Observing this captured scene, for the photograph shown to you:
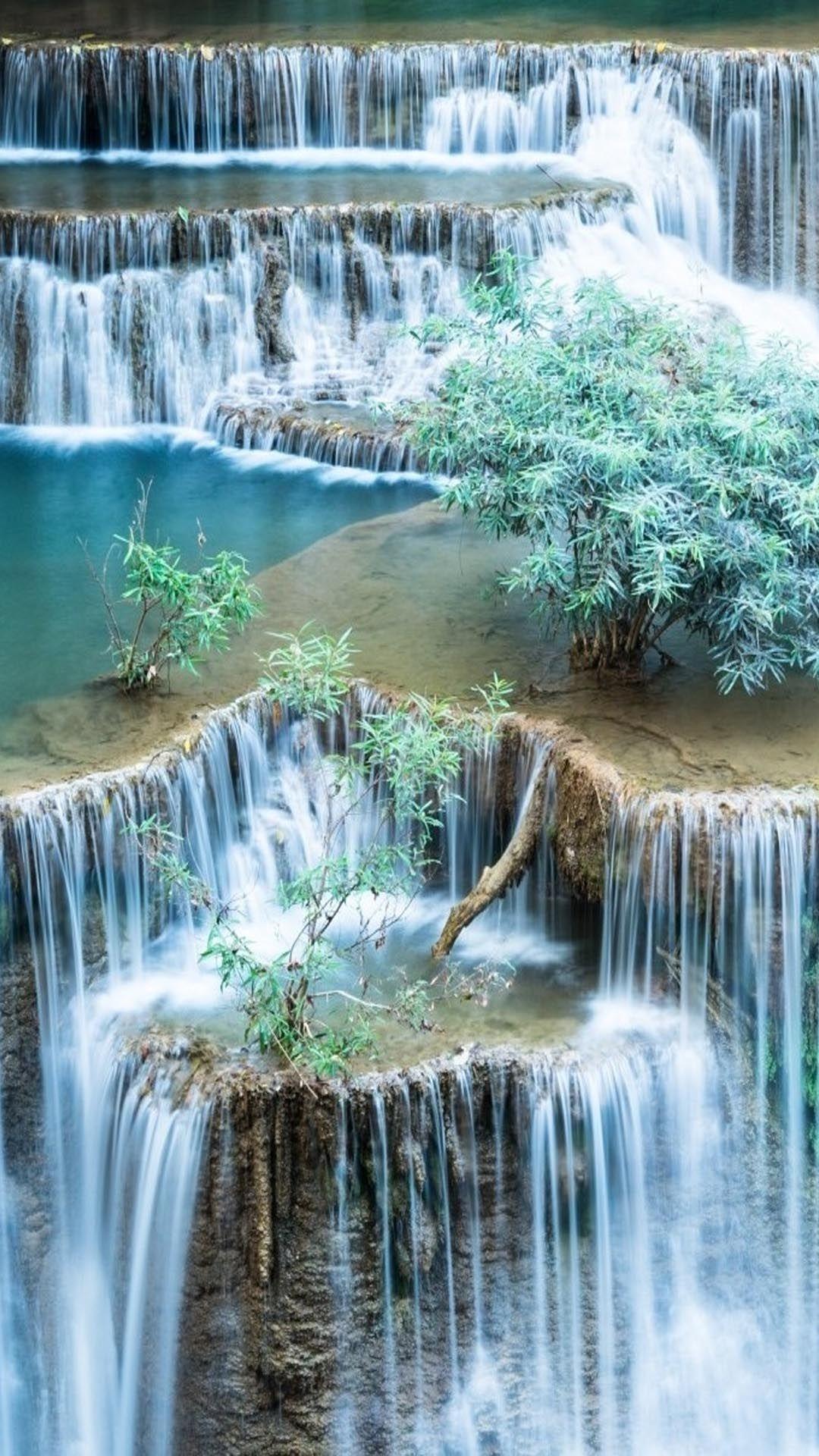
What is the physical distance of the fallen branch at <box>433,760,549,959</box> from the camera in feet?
31.0

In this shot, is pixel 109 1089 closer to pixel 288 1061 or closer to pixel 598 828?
pixel 288 1061

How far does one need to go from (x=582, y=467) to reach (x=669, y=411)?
0.52 meters

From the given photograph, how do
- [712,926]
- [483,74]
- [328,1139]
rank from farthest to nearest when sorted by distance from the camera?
1. [483,74]
2. [712,926]
3. [328,1139]

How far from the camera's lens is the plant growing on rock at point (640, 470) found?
960 cm

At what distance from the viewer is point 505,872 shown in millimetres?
9547

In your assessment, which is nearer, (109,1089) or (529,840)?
(109,1089)

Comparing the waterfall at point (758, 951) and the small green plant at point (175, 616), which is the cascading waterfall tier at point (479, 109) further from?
the waterfall at point (758, 951)

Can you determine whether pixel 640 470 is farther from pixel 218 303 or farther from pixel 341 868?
pixel 218 303

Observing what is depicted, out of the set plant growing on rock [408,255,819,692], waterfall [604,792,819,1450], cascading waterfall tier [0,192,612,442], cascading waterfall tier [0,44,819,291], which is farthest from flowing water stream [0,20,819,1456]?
cascading waterfall tier [0,44,819,291]

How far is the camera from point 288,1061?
851cm

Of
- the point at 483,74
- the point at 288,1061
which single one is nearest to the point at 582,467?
the point at 288,1061

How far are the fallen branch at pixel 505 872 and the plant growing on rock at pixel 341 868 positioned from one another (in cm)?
29

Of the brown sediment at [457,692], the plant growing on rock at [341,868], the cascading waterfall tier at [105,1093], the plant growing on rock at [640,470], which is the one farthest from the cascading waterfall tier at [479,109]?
the cascading waterfall tier at [105,1093]

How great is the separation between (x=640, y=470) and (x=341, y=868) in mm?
2393
